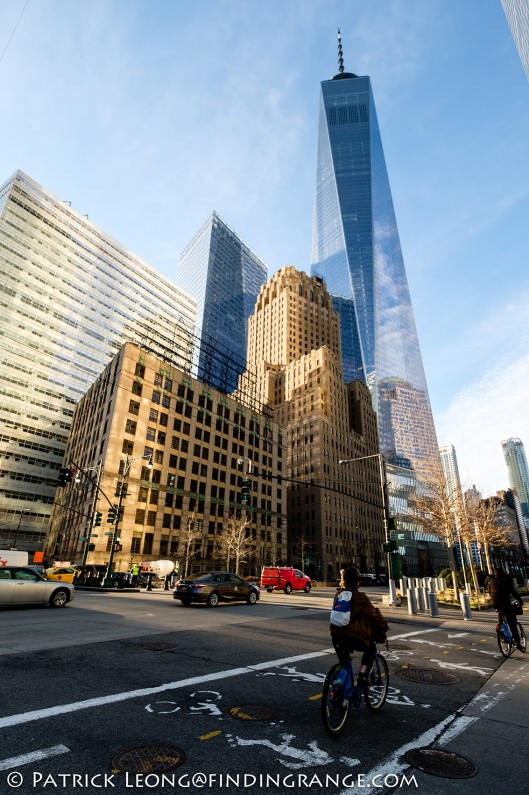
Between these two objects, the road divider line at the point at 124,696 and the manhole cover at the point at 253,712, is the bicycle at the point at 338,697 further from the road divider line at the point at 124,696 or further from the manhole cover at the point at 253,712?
the road divider line at the point at 124,696

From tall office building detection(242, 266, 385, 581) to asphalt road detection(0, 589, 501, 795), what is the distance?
74281 mm

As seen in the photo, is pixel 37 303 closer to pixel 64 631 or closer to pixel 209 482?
pixel 209 482

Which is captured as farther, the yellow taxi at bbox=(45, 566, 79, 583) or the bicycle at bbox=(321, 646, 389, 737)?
the yellow taxi at bbox=(45, 566, 79, 583)

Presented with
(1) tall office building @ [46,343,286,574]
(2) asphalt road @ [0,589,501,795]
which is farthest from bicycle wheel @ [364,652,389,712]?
(1) tall office building @ [46,343,286,574]

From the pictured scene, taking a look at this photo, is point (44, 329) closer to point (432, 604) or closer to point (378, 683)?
point (432, 604)

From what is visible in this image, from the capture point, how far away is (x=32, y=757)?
3904mm

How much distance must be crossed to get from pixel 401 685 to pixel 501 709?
1594mm

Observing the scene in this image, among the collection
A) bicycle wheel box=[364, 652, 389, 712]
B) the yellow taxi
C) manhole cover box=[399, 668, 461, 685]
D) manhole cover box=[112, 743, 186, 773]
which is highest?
the yellow taxi

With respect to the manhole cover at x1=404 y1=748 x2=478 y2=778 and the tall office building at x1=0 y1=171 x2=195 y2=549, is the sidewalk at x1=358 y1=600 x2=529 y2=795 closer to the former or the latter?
the manhole cover at x1=404 y1=748 x2=478 y2=778

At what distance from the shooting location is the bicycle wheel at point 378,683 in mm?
5699

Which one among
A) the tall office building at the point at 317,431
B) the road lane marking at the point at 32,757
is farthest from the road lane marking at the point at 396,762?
the tall office building at the point at 317,431

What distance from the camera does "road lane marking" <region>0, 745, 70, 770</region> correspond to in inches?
148

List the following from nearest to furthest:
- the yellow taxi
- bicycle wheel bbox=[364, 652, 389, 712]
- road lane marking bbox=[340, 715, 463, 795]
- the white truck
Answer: road lane marking bbox=[340, 715, 463, 795] → bicycle wheel bbox=[364, 652, 389, 712] → the white truck → the yellow taxi

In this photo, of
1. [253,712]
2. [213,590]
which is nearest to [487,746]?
[253,712]
